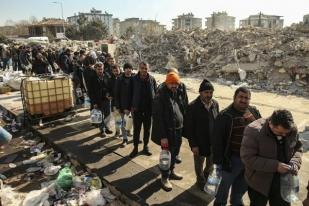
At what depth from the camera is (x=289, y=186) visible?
9.56ft

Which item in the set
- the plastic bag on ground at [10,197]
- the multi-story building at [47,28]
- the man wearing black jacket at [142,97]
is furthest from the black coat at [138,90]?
the multi-story building at [47,28]

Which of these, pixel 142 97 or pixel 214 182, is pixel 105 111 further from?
pixel 214 182

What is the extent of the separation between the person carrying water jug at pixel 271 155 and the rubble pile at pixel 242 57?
1065cm

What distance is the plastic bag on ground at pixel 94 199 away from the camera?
14.2ft

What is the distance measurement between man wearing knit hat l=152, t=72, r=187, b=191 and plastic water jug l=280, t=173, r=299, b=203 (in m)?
1.72

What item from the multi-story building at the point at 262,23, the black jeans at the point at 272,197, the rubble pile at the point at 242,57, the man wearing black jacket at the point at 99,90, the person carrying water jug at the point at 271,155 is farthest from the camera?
the multi-story building at the point at 262,23

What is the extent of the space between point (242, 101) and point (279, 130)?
73 cm

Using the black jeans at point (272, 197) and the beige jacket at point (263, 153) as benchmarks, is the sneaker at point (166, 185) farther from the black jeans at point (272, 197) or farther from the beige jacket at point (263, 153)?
the beige jacket at point (263, 153)

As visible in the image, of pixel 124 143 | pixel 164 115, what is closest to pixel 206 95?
pixel 164 115

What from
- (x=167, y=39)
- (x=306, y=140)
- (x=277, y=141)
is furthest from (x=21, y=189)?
(x=167, y=39)

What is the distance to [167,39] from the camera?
89.8ft

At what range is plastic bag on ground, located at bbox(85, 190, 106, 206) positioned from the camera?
14.2ft

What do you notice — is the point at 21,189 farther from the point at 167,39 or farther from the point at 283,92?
the point at 167,39

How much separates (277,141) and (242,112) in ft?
2.15
